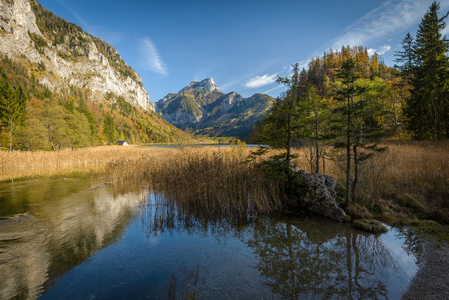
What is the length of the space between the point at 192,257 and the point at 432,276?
466cm

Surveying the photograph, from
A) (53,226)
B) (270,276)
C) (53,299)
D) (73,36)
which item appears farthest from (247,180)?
(73,36)

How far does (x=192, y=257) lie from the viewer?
4.21 m

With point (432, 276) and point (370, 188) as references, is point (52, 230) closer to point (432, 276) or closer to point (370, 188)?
point (432, 276)

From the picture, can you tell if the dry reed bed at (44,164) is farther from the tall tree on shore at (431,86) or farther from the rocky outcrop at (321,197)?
the tall tree on shore at (431,86)

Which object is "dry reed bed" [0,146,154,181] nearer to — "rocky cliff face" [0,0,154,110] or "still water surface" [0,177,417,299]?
"still water surface" [0,177,417,299]

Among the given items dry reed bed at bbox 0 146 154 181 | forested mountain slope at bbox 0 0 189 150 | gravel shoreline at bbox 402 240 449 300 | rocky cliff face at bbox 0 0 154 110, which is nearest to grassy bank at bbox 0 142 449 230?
gravel shoreline at bbox 402 240 449 300

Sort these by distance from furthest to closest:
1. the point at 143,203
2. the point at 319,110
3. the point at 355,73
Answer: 1. the point at 319,110
2. the point at 143,203
3. the point at 355,73

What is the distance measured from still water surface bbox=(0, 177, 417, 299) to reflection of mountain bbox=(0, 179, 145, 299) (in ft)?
0.09

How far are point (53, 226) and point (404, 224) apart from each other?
11150mm

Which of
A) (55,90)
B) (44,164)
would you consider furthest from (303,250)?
(55,90)

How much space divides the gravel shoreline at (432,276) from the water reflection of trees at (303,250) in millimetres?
342

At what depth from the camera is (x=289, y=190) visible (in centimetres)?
771

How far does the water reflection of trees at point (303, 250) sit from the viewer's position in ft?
10.5

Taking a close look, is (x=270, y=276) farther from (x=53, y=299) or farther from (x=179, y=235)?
(x=53, y=299)
